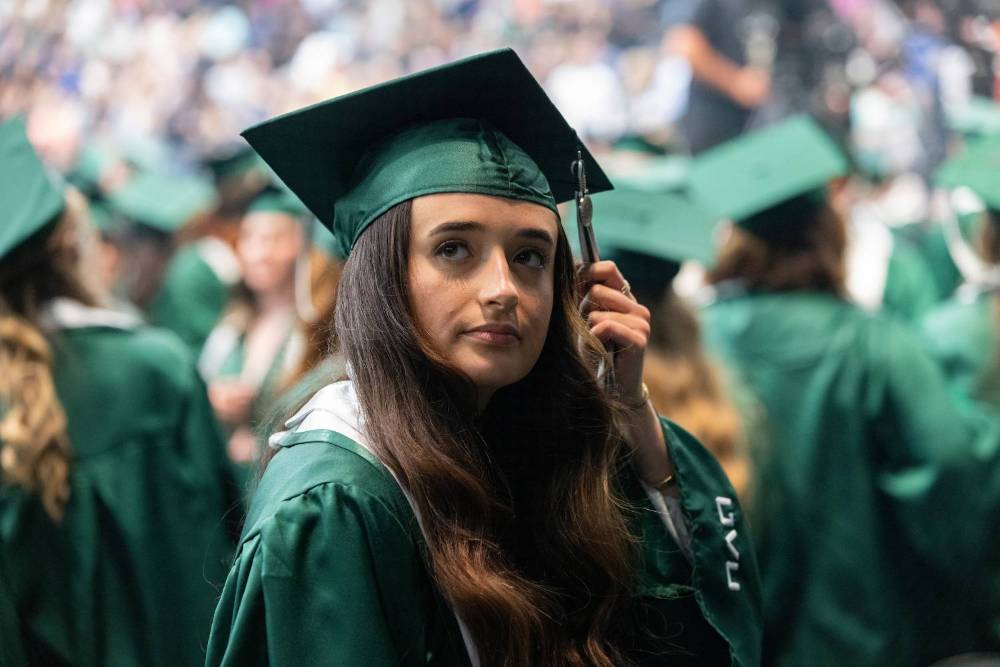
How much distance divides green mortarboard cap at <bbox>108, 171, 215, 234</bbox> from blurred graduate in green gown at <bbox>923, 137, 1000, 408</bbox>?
3.81 meters

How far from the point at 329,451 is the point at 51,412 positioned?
5.48 ft

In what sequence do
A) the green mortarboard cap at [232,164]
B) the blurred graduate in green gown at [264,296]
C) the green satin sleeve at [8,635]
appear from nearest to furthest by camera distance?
the green satin sleeve at [8,635] < the blurred graduate in green gown at [264,296] < the green mortarboard cap at [232,164]

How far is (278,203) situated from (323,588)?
11.7 ft

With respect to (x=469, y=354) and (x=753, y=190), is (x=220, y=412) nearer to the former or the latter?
(x=753, y=190)

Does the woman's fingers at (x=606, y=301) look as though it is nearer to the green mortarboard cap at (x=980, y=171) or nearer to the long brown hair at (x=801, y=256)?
the long brown hair at (x=801, y=256)

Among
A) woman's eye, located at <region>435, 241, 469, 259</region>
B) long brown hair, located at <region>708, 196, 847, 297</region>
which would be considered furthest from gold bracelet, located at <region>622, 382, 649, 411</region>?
long brown hair, located at <region>708, 196, 847, 297</region>

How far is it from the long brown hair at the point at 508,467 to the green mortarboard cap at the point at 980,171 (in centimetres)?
279

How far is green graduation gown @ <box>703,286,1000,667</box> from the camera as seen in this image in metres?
3.78

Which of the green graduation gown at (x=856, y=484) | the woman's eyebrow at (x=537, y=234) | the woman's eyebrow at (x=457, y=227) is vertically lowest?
the green graduation gown at (x=856, y=484)

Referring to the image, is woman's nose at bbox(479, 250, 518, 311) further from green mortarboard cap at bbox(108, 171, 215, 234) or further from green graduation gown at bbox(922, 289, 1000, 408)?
green mortarboard cap at bbox(108, 171, 215, 234)

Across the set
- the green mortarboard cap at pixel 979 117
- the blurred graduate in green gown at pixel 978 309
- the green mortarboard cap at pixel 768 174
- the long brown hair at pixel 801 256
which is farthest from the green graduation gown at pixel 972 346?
the green mortarboard cap at pixel 979 117

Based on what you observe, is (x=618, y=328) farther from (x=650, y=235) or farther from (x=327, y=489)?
(x=650, y=235)

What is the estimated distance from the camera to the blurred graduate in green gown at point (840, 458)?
12.4 feet

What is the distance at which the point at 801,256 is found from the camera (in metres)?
3.93
